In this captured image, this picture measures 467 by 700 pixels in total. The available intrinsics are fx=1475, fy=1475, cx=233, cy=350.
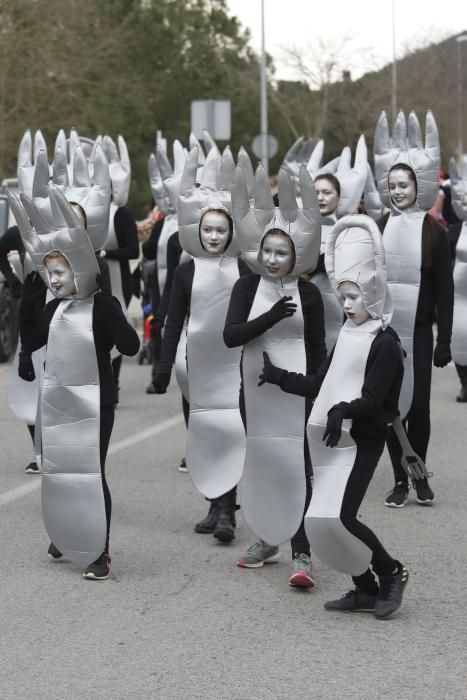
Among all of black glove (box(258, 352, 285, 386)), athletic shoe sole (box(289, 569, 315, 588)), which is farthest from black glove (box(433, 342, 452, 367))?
black glove (box(258, 352, 285, 386))

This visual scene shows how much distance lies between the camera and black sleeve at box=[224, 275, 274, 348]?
6367mm

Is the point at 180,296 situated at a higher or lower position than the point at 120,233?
lower

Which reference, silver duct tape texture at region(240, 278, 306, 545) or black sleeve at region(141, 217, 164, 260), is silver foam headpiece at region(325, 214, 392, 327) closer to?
silver duct tape texture at region(240, 278, 306, 545)

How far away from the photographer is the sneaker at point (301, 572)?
242 inches

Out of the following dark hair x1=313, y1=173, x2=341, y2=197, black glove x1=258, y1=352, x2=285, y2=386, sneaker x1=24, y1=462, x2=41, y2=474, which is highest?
dark hair x1=313, y1=173, x2=341, y2=197

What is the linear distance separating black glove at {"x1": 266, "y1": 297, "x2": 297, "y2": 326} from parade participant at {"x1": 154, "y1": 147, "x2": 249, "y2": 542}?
1099 millimetres

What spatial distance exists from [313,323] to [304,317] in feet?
0.19

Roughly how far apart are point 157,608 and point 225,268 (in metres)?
2.17

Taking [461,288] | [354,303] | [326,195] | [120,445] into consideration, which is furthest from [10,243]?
[354,303]

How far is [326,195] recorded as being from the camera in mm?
8469

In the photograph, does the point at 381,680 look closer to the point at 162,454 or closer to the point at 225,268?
the point at 225,268

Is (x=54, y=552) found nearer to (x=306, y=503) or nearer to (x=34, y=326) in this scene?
A: (x=34, y=326)

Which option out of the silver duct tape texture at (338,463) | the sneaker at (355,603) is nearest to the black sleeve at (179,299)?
the silver duct tape texture at (338,463)

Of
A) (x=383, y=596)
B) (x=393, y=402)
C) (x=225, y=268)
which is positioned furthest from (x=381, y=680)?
(x=225, y=268)
